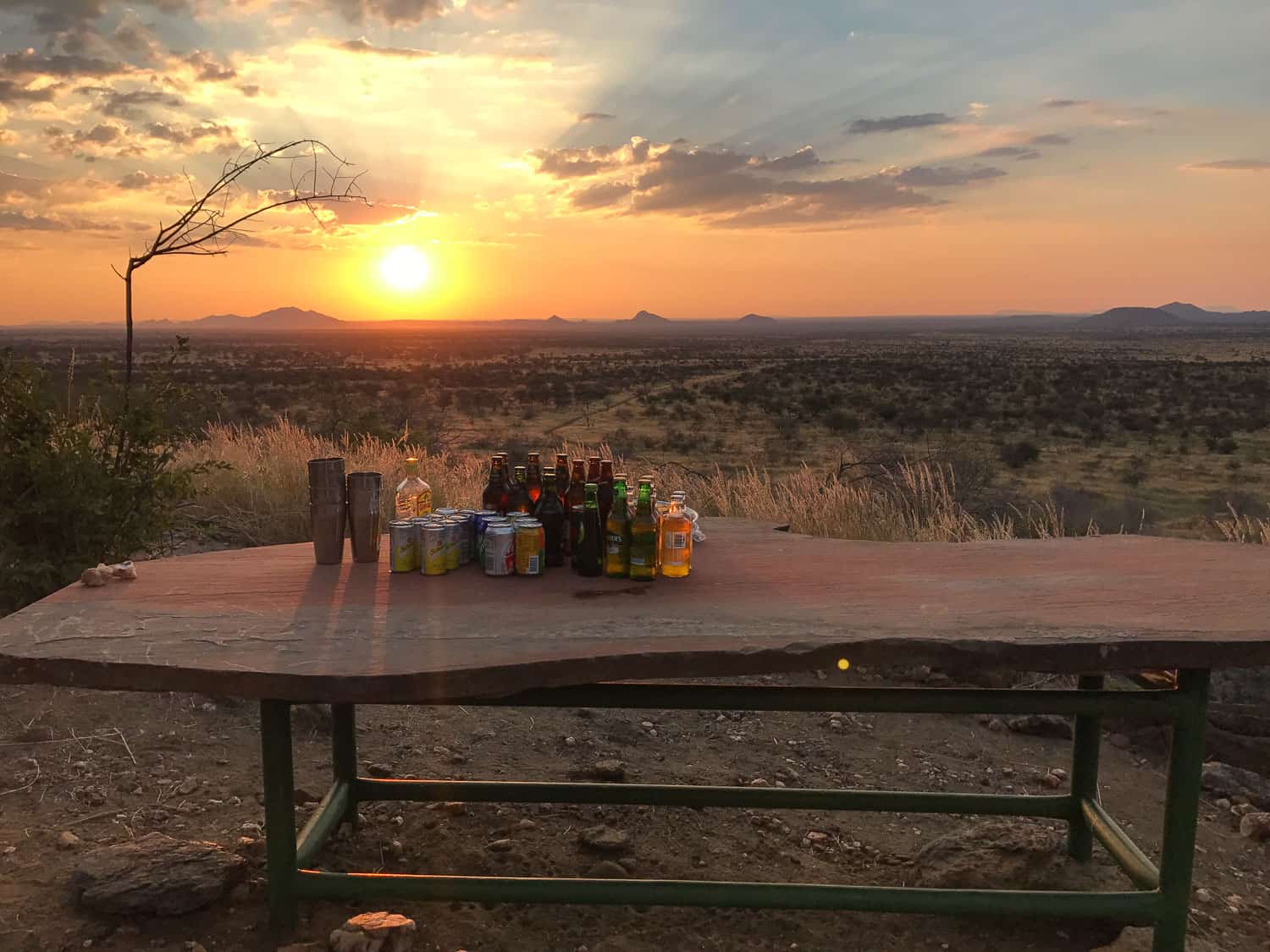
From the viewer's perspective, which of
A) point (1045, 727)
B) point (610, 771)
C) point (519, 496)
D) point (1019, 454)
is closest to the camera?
point (519, 496)

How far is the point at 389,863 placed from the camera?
3740 mm

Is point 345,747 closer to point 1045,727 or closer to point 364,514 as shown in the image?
point 364,514

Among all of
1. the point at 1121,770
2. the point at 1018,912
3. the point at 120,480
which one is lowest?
the point at 1121,770

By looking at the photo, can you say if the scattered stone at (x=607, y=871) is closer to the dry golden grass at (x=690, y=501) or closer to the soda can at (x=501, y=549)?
the soda can at (x=501, y=549)

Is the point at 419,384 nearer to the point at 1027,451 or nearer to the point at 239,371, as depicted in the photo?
the point at 239,371

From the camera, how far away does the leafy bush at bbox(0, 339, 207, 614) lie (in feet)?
17.0

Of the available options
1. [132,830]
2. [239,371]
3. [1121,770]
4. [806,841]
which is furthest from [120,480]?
[239,371]

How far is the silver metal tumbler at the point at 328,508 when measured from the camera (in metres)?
3.25

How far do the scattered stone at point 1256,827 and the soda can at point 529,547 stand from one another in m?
3.19

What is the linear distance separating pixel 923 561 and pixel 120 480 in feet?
14.4

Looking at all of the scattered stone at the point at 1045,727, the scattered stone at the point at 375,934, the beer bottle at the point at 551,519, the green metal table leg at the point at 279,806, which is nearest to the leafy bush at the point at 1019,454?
the scattered stone at the point at 1045,727

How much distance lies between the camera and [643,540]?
3.17m

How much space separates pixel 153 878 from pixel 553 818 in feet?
5.02

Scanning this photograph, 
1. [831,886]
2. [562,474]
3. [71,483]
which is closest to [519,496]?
[562,474]
